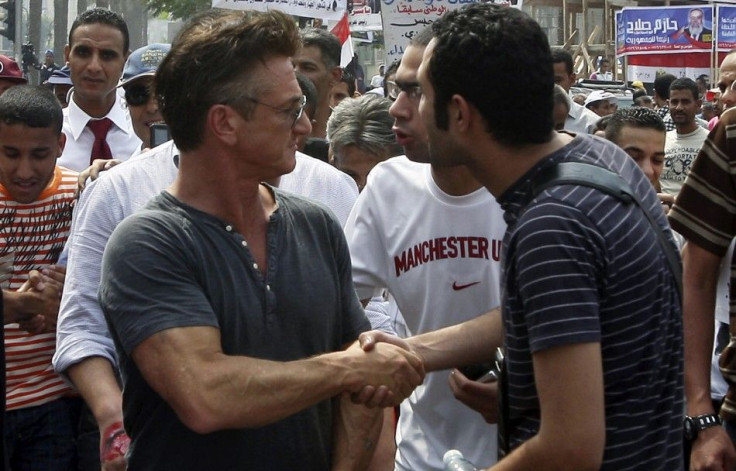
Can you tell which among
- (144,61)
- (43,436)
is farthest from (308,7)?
(43,436)

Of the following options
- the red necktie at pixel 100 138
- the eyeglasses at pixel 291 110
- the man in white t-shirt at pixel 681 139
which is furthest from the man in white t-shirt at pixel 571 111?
the eyeglasses at pixel 291 110

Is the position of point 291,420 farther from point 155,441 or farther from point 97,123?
point 97,123

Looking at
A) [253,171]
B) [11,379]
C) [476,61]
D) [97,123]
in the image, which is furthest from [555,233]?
[97,123]

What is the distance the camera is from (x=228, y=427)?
268cm

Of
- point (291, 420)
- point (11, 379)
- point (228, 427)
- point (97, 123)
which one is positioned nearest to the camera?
point (228, 427)

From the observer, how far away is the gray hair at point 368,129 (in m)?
5.38

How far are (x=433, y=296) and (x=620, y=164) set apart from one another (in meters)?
1.16

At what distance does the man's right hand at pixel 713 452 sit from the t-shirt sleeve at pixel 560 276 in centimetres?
144

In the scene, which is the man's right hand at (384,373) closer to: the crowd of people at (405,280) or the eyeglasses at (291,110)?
the crowd of people at (405,280)

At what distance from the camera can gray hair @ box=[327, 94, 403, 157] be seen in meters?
5.38

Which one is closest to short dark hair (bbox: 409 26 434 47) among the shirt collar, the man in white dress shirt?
the man in white dress shirt

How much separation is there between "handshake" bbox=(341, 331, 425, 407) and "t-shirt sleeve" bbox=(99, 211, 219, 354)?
13.6 inches

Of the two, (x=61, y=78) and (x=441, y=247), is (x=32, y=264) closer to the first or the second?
(x=441, y=247)

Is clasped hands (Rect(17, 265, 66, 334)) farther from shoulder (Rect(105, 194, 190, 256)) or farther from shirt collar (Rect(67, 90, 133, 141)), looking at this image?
shirt collar (Rect(67, 90, 133, 141))
